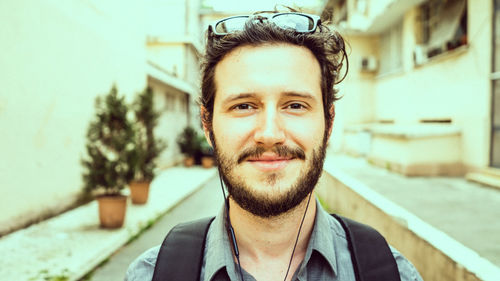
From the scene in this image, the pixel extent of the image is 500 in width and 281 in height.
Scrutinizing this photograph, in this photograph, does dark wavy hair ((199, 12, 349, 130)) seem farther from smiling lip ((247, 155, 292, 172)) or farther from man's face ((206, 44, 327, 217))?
smiling lip ((247, 155, 292, 172))

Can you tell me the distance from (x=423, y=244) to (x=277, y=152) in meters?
1.81

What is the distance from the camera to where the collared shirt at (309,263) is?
133cm

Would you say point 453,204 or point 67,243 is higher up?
point 453,204

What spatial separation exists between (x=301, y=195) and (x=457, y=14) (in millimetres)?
11039

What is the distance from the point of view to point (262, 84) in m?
1.38

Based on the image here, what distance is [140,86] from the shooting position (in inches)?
498

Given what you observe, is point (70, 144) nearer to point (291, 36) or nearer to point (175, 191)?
point (175, 191)

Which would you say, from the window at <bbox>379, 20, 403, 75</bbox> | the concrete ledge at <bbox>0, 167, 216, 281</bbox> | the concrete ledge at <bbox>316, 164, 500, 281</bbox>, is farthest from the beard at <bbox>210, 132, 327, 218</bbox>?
the window at <bbox>379, 20, 403, 75</bbox>

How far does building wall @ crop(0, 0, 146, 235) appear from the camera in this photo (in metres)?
5.86

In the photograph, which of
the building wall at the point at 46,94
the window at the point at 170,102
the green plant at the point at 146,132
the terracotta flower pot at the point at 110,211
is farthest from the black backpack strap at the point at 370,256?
the window at the point at 170,102

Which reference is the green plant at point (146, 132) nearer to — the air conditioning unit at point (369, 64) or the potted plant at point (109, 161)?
Result: the potted plant at point (109, 161)

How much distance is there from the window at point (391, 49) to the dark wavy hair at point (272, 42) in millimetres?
15351

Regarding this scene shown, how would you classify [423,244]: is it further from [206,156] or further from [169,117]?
[206,156]

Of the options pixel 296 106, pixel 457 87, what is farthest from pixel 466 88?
pixel 296 106
